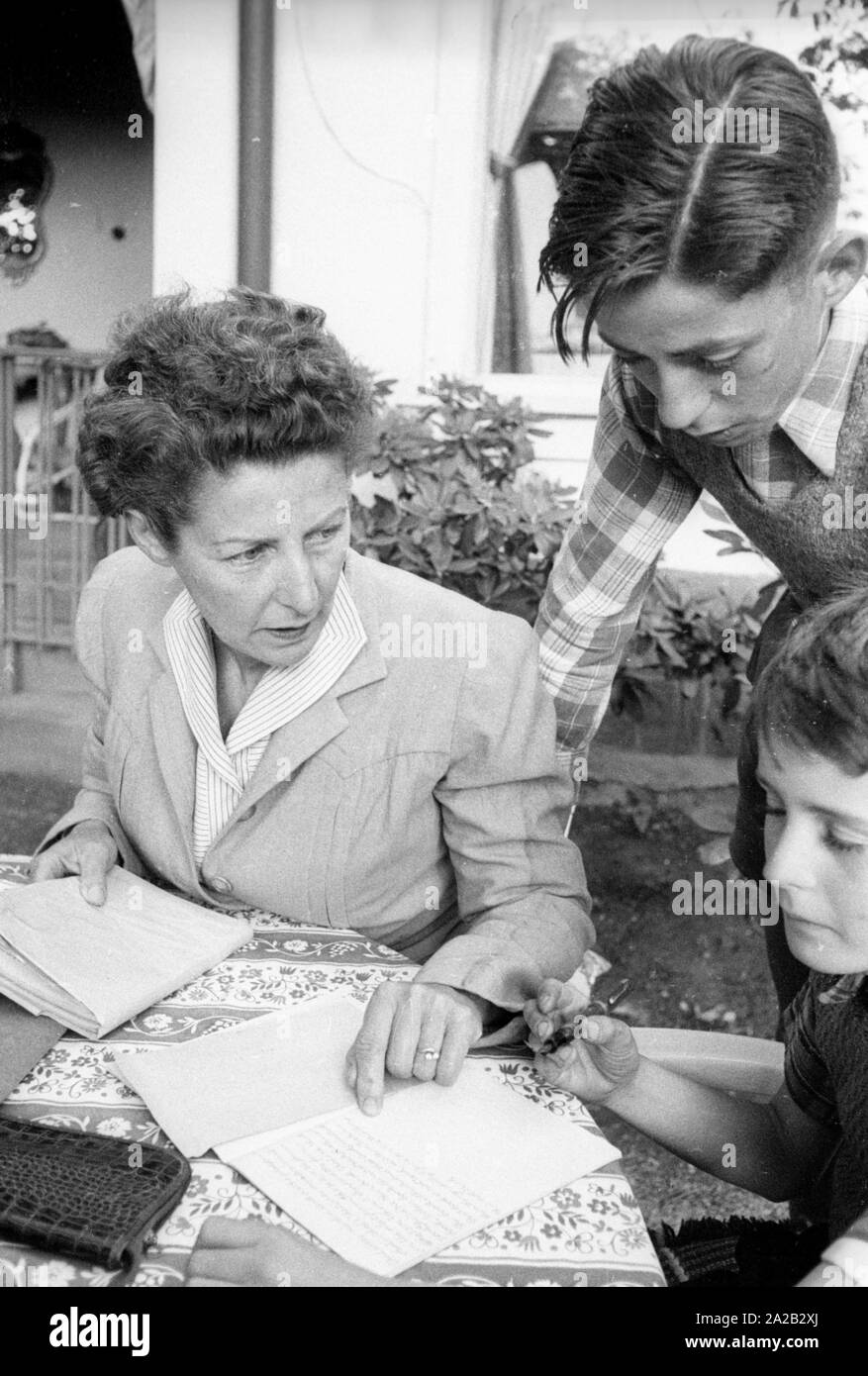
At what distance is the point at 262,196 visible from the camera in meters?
4.15

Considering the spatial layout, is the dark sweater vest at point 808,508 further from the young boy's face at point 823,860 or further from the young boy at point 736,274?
the young boy's face at point 823,860

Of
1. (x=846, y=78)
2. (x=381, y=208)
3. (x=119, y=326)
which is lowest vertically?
(x=119, y=326)

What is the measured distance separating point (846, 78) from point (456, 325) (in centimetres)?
135

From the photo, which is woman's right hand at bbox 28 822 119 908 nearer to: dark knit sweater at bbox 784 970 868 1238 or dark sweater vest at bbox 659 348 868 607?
dark knit sweater at bbox 784 970 868 1238

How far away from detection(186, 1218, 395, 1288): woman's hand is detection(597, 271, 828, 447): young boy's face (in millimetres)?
1072

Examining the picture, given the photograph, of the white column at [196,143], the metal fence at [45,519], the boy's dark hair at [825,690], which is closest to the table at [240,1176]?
the boy's dark hair at [825,690]

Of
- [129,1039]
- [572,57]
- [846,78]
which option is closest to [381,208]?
[572,57]

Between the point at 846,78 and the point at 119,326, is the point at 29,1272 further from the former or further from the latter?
the point at 846,78

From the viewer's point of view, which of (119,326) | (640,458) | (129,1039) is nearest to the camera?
(129,1039)

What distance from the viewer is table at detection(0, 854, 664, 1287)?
1043 millimetres

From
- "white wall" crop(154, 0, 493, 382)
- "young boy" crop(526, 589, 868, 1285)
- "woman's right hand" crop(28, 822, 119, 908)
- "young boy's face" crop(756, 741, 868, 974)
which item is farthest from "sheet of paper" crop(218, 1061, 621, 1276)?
"white wall" crop(154, 0, 493, 382)

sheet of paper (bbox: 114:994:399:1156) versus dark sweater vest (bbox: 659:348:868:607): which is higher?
dark sweater vest (bbox: 659:348:868:607)

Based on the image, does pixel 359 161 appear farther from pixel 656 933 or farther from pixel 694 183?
pixel 694 183

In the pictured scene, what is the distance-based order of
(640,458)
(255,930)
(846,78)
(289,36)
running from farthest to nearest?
(289,36) → (846,78) → (640,458) → (255,930)
